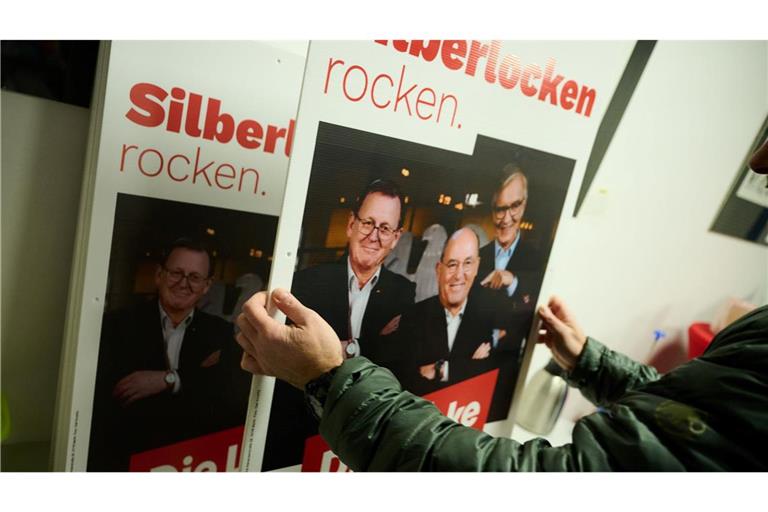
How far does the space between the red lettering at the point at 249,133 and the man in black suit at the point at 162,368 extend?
22cm

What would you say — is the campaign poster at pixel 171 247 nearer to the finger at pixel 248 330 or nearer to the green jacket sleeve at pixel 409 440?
the finger at pixel 248 330

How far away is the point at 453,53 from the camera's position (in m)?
0.80

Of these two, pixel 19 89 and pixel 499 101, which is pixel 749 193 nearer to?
pixel 499 101

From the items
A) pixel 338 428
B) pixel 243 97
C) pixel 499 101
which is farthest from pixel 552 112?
pixel 338 428

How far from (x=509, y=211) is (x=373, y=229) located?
0.33m

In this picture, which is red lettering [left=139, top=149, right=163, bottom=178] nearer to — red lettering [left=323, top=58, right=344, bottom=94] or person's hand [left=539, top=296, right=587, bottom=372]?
red lettering [left=323, top=58, right=344, bottom=94]

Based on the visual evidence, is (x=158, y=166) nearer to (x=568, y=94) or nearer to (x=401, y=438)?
(x=401, y=438)

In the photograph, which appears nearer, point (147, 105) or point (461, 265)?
point (147, 105)

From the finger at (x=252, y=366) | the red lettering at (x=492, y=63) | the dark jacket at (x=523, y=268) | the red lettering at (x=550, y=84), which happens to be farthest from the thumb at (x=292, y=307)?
the red lettering at (x=550, y=84)

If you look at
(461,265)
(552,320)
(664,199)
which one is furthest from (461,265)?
(664,199)

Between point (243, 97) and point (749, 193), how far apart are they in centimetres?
201

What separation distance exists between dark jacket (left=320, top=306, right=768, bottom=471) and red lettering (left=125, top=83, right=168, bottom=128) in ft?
1.80

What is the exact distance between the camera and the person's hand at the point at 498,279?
3.25ft

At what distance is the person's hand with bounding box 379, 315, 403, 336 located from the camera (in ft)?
2.86
